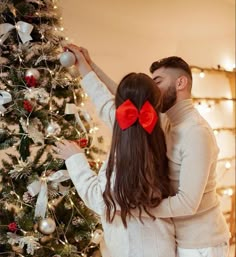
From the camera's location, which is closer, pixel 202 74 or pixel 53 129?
pixel 53 129

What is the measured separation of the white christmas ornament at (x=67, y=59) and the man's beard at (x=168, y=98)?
1.35ft

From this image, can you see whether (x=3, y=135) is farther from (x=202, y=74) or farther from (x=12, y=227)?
(x=202, y=74)

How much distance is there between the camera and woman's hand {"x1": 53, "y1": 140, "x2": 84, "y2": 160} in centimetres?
150

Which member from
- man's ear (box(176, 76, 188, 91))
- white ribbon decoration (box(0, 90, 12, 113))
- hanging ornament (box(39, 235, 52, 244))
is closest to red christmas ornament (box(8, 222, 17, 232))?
hanging ornament (box(39, 235, 52, 244))

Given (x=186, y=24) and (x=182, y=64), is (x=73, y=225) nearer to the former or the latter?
(x=182, y=64)

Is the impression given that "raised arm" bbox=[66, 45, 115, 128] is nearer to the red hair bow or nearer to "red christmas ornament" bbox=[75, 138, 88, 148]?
"red christmas ornament" bbox=[75, 138, 88, 148]

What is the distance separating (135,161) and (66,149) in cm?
34

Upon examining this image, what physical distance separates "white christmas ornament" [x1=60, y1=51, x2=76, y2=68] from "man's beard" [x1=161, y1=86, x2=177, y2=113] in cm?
41

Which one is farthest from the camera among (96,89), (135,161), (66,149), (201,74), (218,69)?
(218,69)

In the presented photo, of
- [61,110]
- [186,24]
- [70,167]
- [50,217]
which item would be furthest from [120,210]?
[186,24]

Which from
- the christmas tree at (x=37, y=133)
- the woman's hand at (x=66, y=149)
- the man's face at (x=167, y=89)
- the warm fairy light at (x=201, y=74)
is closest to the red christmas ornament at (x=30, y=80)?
the christmas tree at (x=37, y=133)

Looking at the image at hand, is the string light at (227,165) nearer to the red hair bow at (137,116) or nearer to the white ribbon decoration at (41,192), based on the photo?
the white ribbon decoration at (41,192)

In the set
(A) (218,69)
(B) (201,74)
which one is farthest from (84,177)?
(A) (218,69)

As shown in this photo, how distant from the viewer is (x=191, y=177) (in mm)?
1338
